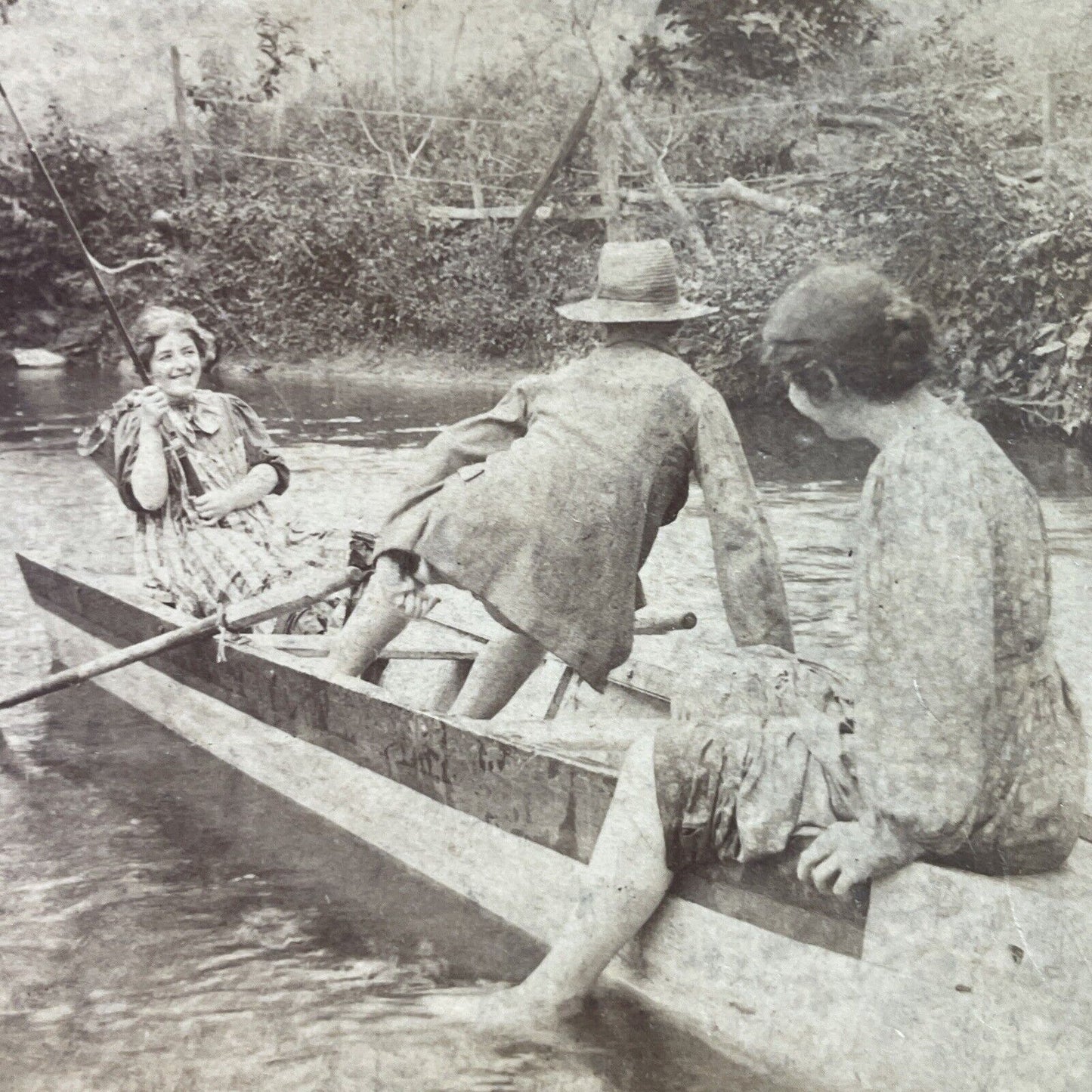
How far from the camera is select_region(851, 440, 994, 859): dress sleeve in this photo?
189 cm

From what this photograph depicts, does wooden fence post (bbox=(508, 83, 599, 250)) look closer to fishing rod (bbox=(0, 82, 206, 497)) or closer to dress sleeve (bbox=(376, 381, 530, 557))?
dress sleeve (bbox=(376, 381, 530, 557))

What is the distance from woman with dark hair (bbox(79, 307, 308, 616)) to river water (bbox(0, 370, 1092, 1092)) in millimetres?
86

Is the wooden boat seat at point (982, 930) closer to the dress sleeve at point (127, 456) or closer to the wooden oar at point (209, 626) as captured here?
the wooden oar at point (209, 626)

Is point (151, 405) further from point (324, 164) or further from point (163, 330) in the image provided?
point (324, 164)

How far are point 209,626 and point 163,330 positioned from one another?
0.85 meters

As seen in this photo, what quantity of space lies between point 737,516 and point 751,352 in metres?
0.44

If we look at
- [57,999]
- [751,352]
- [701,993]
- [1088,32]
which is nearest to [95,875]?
[57,999]

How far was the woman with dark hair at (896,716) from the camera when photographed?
191 centimetres

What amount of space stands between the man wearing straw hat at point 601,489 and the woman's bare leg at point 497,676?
21 cm

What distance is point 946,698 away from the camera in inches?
75.5

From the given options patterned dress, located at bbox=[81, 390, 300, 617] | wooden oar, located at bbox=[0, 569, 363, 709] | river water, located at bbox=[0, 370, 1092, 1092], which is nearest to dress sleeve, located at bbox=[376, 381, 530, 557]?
river water, located at bbox=[0, 370, 1092, 1092]

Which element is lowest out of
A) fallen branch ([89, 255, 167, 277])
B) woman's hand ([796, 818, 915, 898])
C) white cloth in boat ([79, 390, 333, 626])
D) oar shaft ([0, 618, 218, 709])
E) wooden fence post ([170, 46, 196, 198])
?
woman's hand ([796, 818, 915, 898])

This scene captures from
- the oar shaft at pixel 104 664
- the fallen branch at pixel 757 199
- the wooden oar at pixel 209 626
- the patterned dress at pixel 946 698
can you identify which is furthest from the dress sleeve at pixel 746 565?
the oar shaft at pixel 104 664

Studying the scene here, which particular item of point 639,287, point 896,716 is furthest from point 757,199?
point 896,716
